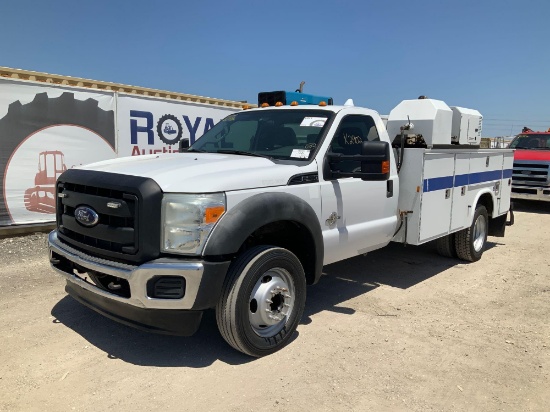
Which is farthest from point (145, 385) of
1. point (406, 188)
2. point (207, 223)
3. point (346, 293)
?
point (406, 188)

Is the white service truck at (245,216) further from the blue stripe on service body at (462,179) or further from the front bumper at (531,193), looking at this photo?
the front bumper at (531,193)

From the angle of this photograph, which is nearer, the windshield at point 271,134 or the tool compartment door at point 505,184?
the windshield at point 271,134

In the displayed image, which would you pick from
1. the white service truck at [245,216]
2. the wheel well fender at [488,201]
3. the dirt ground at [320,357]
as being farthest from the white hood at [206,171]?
the wheel well fender at [488,201]

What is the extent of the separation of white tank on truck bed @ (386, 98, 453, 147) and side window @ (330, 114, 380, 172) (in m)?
0.92

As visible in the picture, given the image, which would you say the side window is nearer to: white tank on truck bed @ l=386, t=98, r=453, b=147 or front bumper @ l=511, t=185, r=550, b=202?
white tank on truck bed @ l=386, t=98, r=453, b=147

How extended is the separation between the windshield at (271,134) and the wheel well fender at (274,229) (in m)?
0.61

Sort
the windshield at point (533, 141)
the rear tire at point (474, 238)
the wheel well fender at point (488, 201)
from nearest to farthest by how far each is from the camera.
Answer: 1. the rear tire at point (474, 238)
2. the wheel well fender at point (488, 201)
3. the windshield at point (533, 141)

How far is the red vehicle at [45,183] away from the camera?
7262 mm

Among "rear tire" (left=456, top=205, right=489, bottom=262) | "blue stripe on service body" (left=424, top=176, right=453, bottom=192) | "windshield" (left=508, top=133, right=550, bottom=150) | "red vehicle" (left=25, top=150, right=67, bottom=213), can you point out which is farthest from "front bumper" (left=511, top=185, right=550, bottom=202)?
"red vehicle" (left=25, top=150, right=67, bottom=213)

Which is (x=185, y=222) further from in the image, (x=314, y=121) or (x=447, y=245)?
(x=447, y=245)

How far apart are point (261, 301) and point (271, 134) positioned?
1737 mm

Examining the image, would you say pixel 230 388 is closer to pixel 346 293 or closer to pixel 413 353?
pixel 413 353

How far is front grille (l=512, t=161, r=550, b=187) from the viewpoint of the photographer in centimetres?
→ 1216

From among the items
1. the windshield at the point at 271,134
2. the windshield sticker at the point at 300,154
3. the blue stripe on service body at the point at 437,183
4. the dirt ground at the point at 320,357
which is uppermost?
the windshield at the point at 271,134
